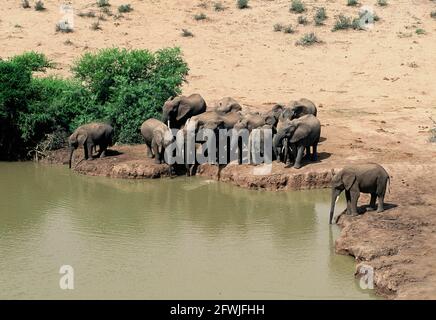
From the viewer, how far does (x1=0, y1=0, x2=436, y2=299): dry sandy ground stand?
13.9 m

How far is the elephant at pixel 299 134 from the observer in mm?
16837

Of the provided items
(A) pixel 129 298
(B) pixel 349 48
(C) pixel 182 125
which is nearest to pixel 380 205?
(A) pixel 129 298

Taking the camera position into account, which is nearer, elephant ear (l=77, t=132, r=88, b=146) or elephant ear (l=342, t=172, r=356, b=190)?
elephant ear (l=342, t=172, r=356, b=190)

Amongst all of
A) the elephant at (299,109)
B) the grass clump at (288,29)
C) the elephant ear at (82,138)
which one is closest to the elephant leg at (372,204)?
the elephant at (299,109)

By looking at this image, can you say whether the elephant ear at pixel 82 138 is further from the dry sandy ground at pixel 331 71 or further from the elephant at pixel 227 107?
the elephant at pixel 227 107

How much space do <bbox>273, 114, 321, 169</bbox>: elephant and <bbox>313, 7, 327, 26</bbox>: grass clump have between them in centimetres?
1493

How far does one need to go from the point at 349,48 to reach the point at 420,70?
322 cm

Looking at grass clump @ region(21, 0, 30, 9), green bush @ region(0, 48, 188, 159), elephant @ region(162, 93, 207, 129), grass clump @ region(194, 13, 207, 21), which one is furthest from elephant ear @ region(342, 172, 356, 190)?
grass clump @ region(21, 0, 30, 9)

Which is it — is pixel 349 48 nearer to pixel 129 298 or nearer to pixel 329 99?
pixel 329 99

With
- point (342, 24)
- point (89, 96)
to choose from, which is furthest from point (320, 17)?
point (89, 96)

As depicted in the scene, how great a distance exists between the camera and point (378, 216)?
13.8 m

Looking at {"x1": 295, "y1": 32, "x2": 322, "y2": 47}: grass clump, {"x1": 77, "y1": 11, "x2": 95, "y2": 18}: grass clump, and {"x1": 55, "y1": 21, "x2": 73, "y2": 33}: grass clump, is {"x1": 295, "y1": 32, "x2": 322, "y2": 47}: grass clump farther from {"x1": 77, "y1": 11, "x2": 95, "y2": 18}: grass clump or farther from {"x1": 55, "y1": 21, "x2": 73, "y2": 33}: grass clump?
{"x1": 55, "y1": 21, "x2": 73, "y2": 33}: grass clump

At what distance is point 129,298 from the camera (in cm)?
1131

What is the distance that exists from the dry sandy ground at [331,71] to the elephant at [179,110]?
1.18 meters
